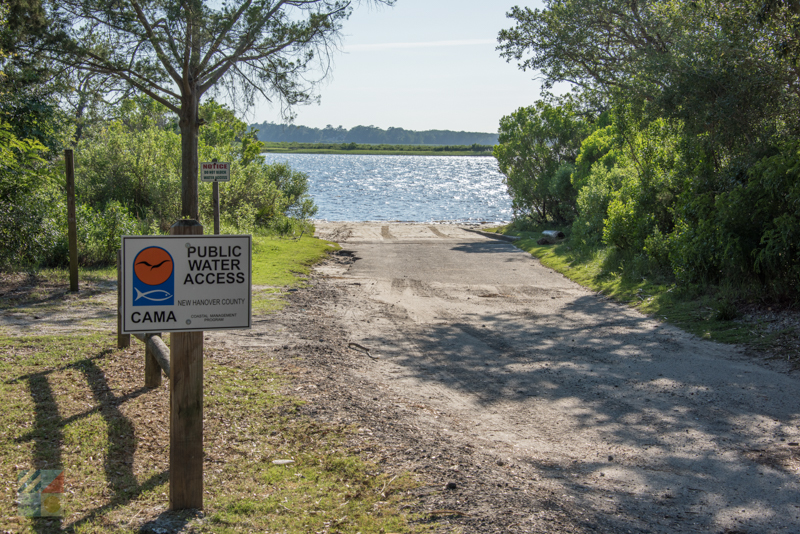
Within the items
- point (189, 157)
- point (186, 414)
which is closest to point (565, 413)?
point (186, 414)

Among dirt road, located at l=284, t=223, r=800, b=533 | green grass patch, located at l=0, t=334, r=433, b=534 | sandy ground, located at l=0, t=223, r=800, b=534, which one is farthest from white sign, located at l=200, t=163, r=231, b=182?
green grass patch, located at l=0, t=334, r=433, b=534

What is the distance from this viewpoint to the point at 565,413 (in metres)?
6.60

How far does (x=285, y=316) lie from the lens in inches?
449

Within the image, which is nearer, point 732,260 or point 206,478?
point 206,478

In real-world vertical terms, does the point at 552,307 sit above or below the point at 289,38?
below

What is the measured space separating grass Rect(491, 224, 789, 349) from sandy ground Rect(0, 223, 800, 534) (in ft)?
1.61

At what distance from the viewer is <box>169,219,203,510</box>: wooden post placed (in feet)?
12.7

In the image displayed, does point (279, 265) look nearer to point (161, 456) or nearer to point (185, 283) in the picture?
point (161, 456)

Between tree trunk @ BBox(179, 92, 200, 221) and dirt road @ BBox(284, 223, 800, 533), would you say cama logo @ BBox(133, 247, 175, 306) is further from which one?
tree trunk @ BBox(179, 92, 200, 221)

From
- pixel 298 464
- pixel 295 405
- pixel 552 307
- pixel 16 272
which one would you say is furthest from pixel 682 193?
pixel 16 272

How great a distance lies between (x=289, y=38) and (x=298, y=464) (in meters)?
16.3

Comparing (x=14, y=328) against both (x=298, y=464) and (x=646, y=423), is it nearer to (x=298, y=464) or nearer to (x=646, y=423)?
(x=298, y=464)

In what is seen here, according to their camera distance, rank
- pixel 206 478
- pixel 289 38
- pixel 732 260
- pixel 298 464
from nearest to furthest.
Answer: pixel 206 478 → pixel 298 464 → pixel 732 260 → pixel 289 38

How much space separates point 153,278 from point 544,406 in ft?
15.2
